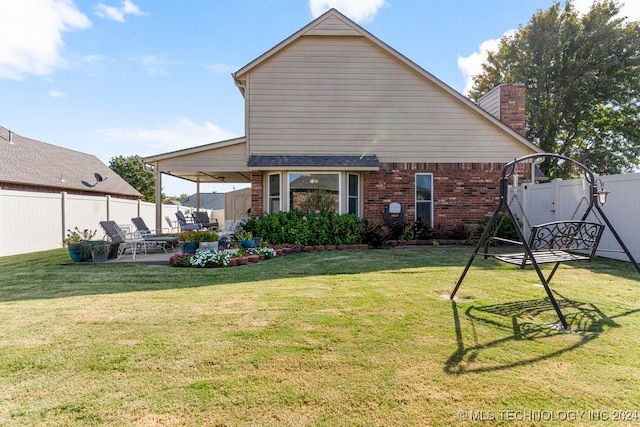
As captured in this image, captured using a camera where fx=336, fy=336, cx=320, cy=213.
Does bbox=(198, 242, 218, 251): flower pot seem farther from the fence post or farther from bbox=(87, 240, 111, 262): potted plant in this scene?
the fence post

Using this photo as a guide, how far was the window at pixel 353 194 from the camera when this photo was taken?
1155 centimetres

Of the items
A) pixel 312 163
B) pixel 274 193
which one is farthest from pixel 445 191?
pixel 274 193

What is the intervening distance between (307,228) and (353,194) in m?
2.46

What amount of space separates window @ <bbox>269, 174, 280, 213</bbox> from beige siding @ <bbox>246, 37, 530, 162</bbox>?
916 mm

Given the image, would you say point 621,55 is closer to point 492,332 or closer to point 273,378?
point 492,332

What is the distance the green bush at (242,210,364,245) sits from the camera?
10055 millimetres

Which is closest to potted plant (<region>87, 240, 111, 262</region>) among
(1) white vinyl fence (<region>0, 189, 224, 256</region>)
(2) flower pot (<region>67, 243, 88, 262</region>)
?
(2) flower pot (<region>67, 243, 88, 262</region>)

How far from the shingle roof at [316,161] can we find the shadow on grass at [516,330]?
714 centimetres

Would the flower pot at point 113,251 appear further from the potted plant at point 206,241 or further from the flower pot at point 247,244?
the flower pot at point 247,244

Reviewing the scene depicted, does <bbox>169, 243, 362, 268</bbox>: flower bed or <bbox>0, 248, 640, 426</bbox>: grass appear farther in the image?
<bbox>169, 243, 362, 268</bbox>: flower bed

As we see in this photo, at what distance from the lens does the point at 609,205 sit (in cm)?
833

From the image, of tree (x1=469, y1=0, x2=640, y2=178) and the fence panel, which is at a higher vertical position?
tree (x1=469, y1=0, x2=640, y2=178)

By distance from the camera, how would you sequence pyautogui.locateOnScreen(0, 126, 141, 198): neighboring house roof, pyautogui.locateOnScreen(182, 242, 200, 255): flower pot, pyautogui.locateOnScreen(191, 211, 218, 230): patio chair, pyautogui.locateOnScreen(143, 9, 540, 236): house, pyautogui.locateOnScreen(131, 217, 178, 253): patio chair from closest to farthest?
pyautogui.locateOnScreen(182, 242, 200, 255): flower pot → pyautogui.locateOnScreen(131, 217, 178, 253): patio chair → pyautogui.locateOnScreen(143, 9, 540, 236): house → pyautogui.locateOnScreen(0, 126, 141, 198): neighboring house roof → pyautogui.locateOnScreen(191, 211, 218, 230): patio chair

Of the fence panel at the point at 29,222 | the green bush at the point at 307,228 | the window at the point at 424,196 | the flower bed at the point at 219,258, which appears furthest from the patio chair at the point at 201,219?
the window at the point at 424,196
